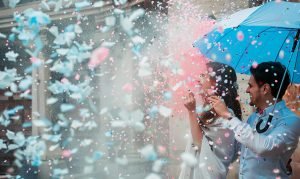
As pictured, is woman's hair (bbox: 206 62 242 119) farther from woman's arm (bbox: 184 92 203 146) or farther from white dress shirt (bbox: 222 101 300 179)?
white dress shirt (bbox: 222 101 300 179)

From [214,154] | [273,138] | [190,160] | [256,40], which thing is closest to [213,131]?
[214,154]

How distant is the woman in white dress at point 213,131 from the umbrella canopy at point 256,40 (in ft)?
1.16

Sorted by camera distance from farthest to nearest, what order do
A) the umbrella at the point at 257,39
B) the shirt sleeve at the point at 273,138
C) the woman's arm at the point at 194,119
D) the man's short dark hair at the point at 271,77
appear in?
the woman's arm at the point at 194,119, the umbrella at the point at 257,39, the man's short dark hair at the point at 271,77, the shirt sleeve at the point at 273,138

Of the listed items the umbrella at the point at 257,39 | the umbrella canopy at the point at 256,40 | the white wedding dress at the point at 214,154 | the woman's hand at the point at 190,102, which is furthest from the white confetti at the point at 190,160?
the umbrella canopy at the point at 256,40

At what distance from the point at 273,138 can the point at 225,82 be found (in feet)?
2.52

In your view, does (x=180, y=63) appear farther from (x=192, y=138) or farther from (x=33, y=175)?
(x=33, y=175)

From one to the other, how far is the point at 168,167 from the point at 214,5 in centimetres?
331

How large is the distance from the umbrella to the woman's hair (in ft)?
0.98

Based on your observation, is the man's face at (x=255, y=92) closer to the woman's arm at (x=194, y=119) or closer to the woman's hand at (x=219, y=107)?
the woman's hand at (x=219, y=107)

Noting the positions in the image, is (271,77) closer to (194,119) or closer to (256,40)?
(194,119)

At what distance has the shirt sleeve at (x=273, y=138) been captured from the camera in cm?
288

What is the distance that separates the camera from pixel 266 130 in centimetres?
307

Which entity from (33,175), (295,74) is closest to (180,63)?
(295,74)

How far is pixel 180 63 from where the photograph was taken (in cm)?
776
